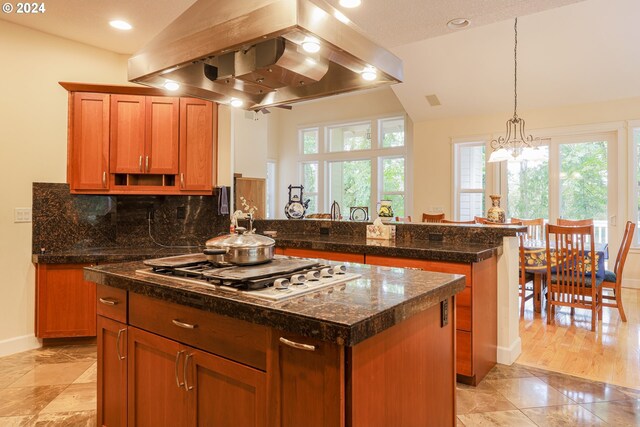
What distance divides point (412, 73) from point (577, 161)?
2836 millimetres

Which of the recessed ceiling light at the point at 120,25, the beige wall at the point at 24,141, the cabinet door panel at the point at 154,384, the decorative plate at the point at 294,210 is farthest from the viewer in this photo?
the decorative plate at the point at 294,210

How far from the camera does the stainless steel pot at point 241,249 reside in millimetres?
1654

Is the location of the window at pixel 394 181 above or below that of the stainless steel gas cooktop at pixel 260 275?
above

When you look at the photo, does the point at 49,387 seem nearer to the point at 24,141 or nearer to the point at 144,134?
the point at 24,141

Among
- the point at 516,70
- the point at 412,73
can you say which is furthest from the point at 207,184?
the point at 516,70

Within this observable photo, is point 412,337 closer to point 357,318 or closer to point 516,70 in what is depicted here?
point 357,318

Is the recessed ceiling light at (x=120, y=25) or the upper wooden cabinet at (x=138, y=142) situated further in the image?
the upper wooden cabinet at (x=138, y=142)

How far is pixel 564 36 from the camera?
192 inches

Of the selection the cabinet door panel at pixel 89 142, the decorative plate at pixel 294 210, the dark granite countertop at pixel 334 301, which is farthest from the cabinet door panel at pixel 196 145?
the dark granite countertop at pixel 334 301

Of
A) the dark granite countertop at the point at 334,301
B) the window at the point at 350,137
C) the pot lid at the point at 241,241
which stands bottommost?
the dark granite countertop at the point at 334,301

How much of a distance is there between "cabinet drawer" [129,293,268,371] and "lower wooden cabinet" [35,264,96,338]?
1.96 meters

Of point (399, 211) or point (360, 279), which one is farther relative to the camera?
point (399, 211)

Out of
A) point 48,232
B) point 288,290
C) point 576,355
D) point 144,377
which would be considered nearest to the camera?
point 288,290

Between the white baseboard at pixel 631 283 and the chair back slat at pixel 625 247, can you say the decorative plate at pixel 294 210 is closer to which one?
the chair back slat at pixel 625 247
